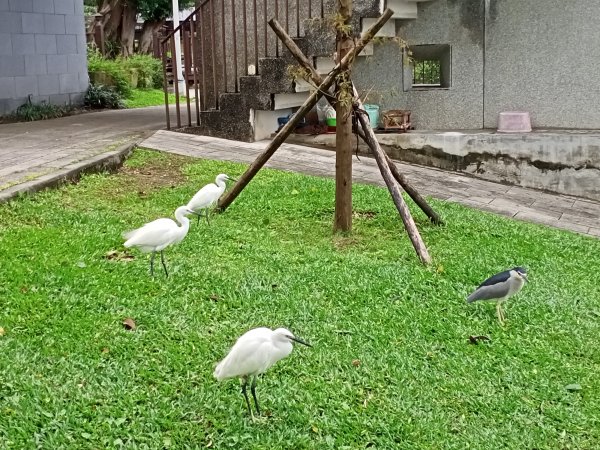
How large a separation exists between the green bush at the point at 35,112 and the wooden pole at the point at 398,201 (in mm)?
7196

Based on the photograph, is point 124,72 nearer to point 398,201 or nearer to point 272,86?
point 272,86

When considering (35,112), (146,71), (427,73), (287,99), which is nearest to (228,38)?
(287,99)

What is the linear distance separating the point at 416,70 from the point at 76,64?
645cm

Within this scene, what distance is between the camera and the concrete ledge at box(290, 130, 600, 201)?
27.7 ft

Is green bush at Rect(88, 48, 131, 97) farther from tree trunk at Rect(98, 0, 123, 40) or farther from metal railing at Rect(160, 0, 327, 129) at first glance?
tree trunk at Rect(98, 0, 123, 40)

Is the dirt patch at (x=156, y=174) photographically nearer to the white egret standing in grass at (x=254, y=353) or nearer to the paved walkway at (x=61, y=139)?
the paved walkway at (x=61, y=139)

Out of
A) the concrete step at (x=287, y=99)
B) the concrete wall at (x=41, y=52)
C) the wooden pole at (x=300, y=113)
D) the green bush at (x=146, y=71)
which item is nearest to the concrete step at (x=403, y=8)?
the concrete step at (x=287, y=99)

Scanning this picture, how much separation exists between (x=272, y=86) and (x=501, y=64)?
9.87 feet

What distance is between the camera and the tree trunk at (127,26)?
2248 centimetres

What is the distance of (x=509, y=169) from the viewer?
8.66m

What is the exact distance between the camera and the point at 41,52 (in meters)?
11.7

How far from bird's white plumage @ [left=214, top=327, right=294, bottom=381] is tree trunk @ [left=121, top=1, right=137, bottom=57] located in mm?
21061

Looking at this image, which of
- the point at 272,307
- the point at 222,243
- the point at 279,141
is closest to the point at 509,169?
the point at 279,141

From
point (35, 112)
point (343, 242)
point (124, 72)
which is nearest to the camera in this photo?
point (343, 242)
